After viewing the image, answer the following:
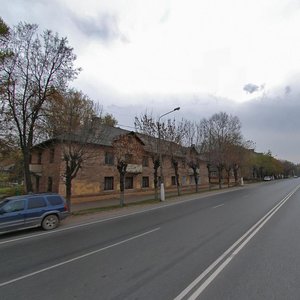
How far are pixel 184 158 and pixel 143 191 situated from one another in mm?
6839

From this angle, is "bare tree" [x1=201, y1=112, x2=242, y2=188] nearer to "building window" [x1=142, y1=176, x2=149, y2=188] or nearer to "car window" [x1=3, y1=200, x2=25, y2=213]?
"building window" [x1=142, y1=176, x2=149, y2=188]

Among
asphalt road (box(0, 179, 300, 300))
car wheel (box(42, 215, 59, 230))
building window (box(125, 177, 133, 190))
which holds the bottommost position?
asphalt road (box(0, 179, 300, 300))

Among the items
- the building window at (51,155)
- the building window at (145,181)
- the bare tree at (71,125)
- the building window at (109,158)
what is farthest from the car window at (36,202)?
the building window at (145,181)

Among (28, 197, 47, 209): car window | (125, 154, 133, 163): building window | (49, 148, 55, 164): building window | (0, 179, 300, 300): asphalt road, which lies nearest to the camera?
(0, 179, 300, 300): asphalt road

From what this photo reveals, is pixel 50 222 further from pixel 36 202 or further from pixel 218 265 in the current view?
pixel 218 265

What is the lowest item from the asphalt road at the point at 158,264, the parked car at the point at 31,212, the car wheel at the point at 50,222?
the asphalt road at the point at 158,264

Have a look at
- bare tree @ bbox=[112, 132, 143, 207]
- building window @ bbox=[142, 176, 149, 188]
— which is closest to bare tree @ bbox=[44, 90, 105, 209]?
bare tree @ bbox=[112, 132, 143, 207]

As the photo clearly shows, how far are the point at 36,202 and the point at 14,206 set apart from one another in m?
1.05

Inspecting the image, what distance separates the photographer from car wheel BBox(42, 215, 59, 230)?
12.7m

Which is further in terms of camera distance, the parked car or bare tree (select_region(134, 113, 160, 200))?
bare tree (select_region(134, 113, 160, 200))

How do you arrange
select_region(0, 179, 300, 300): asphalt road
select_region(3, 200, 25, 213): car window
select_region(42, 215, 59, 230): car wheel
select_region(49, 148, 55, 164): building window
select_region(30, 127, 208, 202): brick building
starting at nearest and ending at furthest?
select_region(0, 179, 300, 300): asphalt road < select_region(3, 200, 25, 213): car window < select_region(42, 215, 59, 230): car wheel < select_region(30, 127, 208, 202): brick building < select_region(49, 148, 55, 164): building window

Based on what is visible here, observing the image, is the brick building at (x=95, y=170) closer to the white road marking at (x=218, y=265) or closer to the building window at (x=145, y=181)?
the building window at (x=145, y=181)

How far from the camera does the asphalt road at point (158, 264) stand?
16.2ft

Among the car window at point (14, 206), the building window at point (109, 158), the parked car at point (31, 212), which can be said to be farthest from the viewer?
the building window at point (109, 158)
